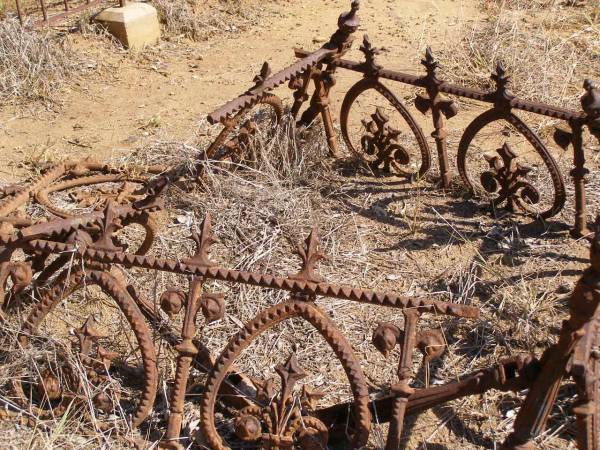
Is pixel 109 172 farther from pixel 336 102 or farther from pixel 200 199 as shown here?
pixel 336 102

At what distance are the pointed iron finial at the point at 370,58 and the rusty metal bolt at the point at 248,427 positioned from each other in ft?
8.43

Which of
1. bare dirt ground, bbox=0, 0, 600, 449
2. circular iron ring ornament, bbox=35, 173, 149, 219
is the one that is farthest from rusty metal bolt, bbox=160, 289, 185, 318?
circular iron ring ornament, bbox=35, 173, 149, 219

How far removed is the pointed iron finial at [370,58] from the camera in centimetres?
462

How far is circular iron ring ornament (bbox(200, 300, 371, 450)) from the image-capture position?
263 cm

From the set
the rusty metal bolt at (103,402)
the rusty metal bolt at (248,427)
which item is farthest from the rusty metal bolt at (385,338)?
the rusty metal bolt at (103,402)

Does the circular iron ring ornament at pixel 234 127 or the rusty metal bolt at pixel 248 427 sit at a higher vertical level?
the circular iron ring ornament at pixel 234 127

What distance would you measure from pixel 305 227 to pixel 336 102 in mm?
1869

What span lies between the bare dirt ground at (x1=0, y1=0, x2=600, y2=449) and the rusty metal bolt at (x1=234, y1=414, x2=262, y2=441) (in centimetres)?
35

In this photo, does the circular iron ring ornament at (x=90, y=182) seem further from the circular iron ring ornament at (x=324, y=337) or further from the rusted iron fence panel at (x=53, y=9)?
the rusted iron fence panel at (x=53, y=9)

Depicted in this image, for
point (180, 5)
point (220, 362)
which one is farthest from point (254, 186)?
point (180, 5)

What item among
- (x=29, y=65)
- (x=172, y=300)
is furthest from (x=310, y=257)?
(x=29, y=65)

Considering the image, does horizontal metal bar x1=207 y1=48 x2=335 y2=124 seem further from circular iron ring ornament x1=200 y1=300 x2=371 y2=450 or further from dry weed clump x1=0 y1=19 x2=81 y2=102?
dry weed clump x1=0 y1=19 x2=81 y2=102

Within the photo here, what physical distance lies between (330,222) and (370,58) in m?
1.04

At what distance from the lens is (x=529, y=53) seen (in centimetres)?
629
